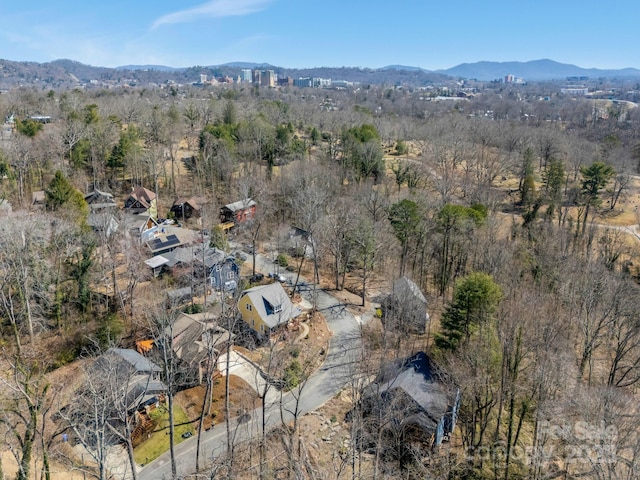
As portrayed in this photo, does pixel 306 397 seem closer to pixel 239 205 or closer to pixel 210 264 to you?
pixel 210 264

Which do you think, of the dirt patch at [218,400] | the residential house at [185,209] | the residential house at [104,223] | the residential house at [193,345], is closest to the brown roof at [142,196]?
the residential house at [185,209]

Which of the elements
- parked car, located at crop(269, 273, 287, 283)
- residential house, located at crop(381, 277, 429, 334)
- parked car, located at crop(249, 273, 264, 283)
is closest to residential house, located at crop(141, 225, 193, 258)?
parked car, located at crop(249, 273, 264, 283)

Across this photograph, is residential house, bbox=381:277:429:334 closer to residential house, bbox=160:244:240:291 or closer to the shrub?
the shrub

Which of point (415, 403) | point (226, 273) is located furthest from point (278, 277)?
point (415, 403)

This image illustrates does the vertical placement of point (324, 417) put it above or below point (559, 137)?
below

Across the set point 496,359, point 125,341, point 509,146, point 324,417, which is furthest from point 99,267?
point 509,146

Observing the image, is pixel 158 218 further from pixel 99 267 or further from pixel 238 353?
pixel 238 353

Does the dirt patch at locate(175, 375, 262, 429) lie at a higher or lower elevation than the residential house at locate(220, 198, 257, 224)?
lower
